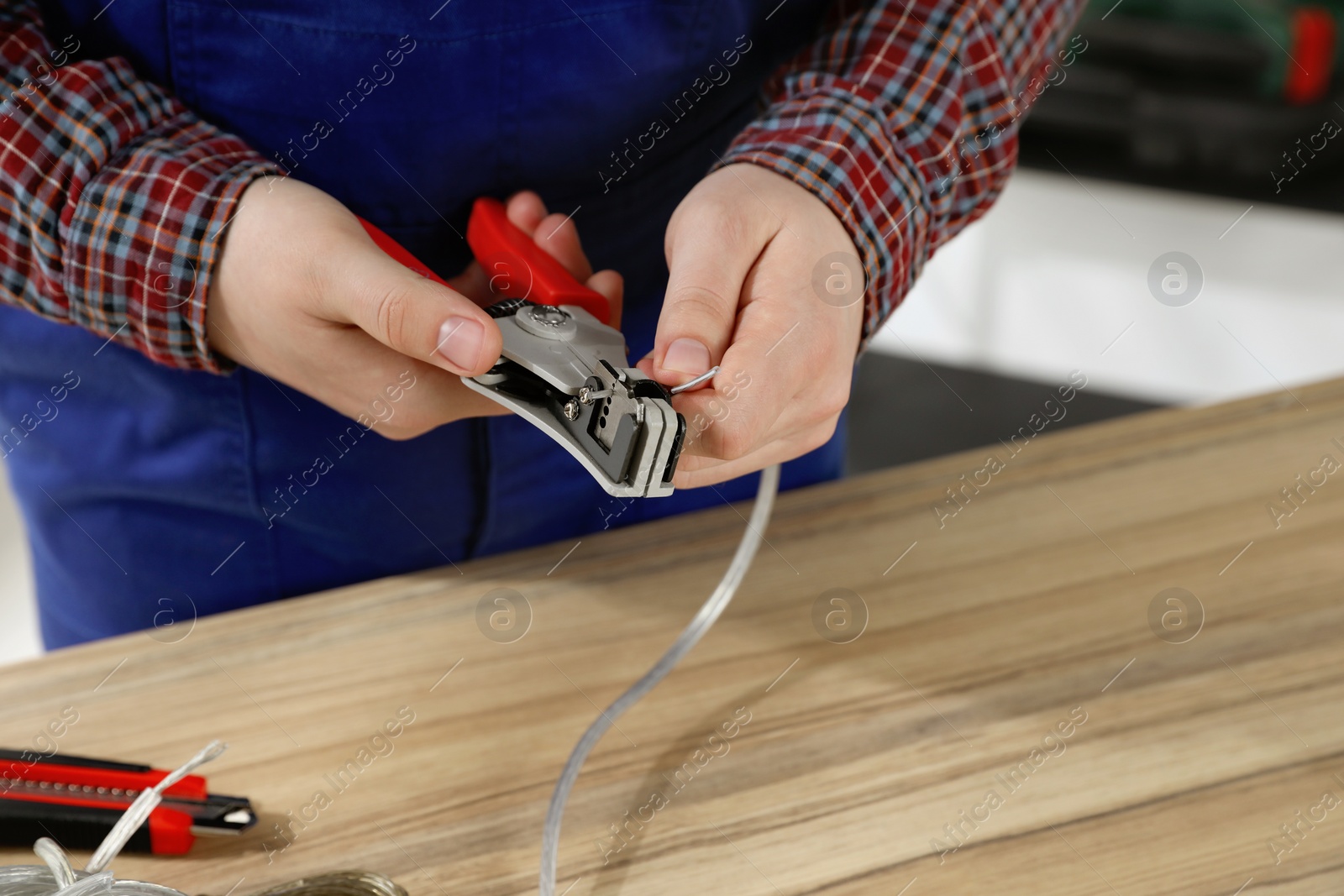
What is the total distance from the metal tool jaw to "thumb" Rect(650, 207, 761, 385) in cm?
2

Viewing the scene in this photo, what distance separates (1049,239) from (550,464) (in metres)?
1.74

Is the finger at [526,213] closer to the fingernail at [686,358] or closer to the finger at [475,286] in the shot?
the finger at [475,286]

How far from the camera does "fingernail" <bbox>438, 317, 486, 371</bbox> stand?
460 mm

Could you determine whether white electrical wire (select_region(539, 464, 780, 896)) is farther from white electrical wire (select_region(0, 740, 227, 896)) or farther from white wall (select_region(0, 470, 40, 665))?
white wall (select_region(0, 470, 40, 665))

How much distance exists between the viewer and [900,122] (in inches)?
24.4

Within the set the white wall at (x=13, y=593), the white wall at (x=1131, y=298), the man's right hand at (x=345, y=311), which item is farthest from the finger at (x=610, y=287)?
A: the white wall at (x=1131, y=298)

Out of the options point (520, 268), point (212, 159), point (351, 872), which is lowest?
point (351, 872)

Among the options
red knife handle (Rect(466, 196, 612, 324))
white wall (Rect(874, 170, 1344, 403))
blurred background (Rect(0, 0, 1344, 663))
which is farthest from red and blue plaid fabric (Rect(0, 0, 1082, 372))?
white wall (Rect(874, 170, 1344, 403))

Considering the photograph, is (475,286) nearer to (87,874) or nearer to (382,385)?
(382,385)

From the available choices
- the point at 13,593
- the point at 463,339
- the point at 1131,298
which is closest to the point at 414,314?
the point at 463,339

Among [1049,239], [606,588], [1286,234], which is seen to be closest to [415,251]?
[606,588]

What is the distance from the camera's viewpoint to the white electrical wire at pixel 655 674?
1.50ft

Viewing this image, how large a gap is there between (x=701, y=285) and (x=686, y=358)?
0.15 ft

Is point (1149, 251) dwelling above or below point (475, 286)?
below
